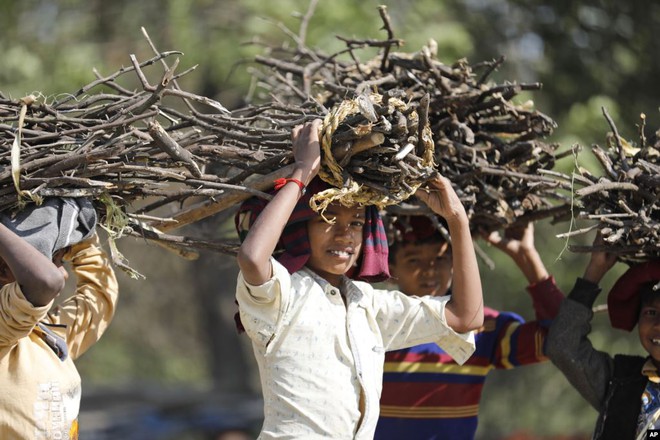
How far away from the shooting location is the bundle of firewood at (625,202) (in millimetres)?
3613

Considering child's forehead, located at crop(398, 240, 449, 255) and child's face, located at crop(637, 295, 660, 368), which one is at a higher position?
child's forehead, located at crop(398, 240, 449, 255)

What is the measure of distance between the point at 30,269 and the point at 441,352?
1.79m

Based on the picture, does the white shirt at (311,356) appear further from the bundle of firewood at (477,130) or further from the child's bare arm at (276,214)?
the bundle of firewood at (477,130)

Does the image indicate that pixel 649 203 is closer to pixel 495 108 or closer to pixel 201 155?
pixel 495 108

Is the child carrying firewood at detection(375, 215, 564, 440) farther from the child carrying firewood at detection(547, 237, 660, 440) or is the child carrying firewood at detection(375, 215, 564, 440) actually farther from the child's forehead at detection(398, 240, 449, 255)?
the child carrying firewood at detection(547, 237, 660, 440)

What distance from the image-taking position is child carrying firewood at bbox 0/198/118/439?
300 centimetres

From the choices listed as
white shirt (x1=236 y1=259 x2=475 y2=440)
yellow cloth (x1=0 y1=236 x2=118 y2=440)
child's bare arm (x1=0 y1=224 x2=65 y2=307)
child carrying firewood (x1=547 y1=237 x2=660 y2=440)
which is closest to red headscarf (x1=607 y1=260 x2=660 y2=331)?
child carrying firewood (x1=547 y1=237 x2=660 y2=440)

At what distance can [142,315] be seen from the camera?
622 inches

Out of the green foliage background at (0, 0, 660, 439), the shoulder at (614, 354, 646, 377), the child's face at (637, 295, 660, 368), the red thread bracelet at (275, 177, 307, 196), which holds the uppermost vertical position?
the green foliage background at (0, 0, 660, 439)

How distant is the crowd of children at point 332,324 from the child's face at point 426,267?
11cm

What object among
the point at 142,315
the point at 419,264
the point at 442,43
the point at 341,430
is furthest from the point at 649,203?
the point at 142,315

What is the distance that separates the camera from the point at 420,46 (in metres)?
7.45

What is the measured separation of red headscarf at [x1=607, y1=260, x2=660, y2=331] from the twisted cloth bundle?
100 centimetres

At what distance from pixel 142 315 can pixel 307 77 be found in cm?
1202
